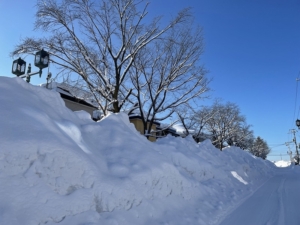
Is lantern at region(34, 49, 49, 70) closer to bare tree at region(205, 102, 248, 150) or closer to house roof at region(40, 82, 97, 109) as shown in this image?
house roof at region(40, 82, 97, 109)

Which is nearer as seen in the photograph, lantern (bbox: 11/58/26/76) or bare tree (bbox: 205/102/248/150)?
lantern (bbox: 11/58/26/76)

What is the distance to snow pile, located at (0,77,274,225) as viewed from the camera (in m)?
2.71

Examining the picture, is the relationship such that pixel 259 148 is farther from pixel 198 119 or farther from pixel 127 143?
pixel 127 143

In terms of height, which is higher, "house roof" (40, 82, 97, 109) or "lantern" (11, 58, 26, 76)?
"house roof" (40, 82, 97, 109)

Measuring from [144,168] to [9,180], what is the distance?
2472mm

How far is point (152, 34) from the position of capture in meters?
12.1

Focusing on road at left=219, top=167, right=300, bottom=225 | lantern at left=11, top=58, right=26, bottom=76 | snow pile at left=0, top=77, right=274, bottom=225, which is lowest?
road at left=219, top=167, right=300, bottom=225

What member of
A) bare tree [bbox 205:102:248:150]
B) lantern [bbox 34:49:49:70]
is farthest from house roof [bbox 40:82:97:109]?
bare tree [bbox 205:102:248:150]

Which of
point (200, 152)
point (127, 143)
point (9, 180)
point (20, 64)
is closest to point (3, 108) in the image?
point (9, 180)

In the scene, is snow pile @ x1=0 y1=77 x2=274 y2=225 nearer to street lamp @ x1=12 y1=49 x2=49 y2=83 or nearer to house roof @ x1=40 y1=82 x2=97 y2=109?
street lamp @ x1=12 y1=49 x2=49 y2=83

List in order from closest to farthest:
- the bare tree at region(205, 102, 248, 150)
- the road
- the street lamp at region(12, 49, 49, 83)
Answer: the road, the street lamp at region(12, 49, 49, 83), the bare tree at region(205, 102, 248, 150)

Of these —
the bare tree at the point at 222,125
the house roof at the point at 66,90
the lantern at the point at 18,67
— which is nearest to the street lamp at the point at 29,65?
the lantern at the point at 18,67

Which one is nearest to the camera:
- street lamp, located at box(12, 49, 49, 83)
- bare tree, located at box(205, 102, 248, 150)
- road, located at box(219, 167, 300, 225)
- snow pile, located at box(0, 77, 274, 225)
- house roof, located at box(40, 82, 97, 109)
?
snow pile, located at box(0, 77, 274, 225)

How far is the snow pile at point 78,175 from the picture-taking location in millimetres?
2709
